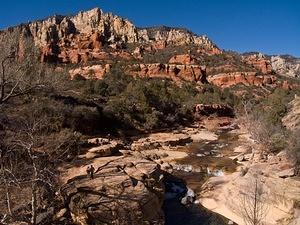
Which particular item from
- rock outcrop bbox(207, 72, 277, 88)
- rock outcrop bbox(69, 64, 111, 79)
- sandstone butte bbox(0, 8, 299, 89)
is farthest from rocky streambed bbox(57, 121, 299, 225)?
rock outcrop bbox(207, 72, 277, 88)

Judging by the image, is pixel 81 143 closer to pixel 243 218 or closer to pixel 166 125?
pixel 243 218

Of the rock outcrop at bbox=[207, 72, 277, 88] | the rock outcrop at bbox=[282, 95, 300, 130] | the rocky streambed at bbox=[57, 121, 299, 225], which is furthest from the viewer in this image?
the rock outcrop at bbox=[207, 72, 277, 88]

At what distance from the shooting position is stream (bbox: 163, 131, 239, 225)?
69.9 feet

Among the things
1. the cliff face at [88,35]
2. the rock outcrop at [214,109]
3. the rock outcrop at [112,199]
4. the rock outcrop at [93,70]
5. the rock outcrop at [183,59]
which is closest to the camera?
the rock outcrop at [112,199]

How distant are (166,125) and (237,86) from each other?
2240 inches

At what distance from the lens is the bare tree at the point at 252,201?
20359mm

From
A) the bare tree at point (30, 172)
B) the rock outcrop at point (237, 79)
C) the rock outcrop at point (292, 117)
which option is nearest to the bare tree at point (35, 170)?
the bare tree at point (30, 172)

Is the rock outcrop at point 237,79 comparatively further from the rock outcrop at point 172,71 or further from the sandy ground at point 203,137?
the sandy ground at point 203,137

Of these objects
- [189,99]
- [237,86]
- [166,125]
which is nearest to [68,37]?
[237,86]

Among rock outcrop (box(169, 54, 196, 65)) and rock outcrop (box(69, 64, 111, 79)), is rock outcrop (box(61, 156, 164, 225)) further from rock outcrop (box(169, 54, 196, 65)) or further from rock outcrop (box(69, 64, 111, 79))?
rock outcrop (box(169, 54, 196, 65))

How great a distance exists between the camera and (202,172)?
100ft

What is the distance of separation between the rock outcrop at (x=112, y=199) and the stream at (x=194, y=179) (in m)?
1.33

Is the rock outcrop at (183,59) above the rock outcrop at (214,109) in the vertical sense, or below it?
above

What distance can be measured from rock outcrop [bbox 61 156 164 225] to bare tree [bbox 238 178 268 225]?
413cm
